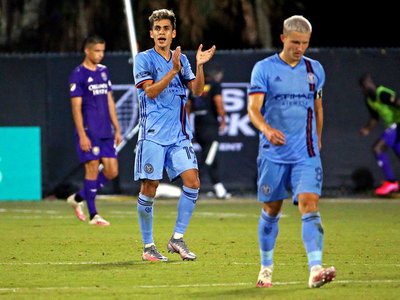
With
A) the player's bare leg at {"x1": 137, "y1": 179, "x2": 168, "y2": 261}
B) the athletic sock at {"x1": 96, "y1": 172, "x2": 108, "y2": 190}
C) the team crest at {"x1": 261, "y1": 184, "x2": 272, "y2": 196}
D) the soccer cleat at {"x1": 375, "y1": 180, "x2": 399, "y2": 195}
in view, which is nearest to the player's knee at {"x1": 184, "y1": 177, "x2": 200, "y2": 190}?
the player's bare leg at {"x1": 137, "y1": 179, "x2": 168, "y2": 261}

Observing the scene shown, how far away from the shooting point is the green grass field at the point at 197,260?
Answer: 8156 mm

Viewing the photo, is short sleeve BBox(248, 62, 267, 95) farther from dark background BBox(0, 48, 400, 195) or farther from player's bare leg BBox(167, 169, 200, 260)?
dark background BBox(0, 48, 400, 195)

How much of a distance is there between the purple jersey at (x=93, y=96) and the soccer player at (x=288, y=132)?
5753mm

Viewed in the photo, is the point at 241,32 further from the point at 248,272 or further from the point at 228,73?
A: the point at 248,272

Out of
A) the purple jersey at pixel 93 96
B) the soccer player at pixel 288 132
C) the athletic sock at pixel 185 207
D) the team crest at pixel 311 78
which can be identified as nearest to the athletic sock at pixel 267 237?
the soccer player at pixel 288 132

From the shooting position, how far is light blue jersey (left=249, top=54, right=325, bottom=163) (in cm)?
818

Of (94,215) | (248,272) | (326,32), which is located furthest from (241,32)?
(248,272)

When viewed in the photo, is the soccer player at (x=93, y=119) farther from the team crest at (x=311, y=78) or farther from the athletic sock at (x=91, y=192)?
the team crest at (x=311, y=78)

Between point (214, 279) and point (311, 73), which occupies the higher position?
point (311, 73)

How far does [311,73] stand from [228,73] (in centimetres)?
1071

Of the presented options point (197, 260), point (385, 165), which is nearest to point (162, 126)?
point (197, 260)

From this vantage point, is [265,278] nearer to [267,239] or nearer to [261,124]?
[267,239]

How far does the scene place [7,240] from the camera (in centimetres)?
1220

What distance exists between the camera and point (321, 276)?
779cm
